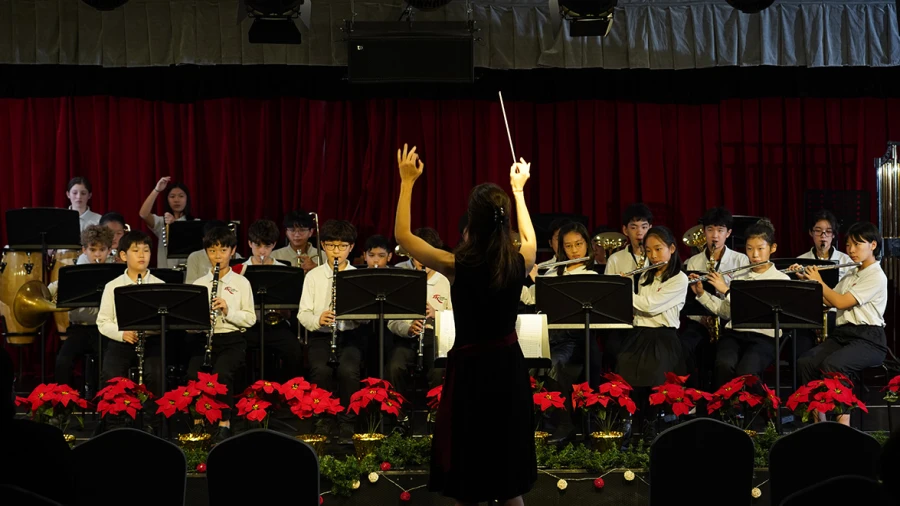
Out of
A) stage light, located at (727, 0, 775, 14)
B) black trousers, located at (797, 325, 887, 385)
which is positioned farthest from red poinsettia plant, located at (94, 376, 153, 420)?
stage light, located at (727, 0, 775, 14)

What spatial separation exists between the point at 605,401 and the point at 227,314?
2.63 m

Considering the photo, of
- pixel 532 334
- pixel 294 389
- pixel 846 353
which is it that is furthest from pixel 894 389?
pixel 294 389

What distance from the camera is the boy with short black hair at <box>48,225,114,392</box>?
23.9ft

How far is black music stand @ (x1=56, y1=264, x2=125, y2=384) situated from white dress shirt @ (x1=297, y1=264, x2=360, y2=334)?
1.27 m

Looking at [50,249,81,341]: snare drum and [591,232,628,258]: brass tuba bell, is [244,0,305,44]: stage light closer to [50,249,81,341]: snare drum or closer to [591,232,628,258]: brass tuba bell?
[50,249,81,341]: snare drum

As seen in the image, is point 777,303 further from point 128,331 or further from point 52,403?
point 52,403

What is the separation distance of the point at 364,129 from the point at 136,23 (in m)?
2.36

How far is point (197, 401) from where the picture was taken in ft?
17.9

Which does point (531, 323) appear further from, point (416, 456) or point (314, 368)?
point (314, 368)

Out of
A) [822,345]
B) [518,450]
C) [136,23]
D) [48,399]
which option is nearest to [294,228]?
[136,23]

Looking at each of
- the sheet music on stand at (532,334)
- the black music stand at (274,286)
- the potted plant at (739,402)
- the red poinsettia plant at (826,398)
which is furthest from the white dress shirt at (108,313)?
the red poinsettia plant at (826,398)

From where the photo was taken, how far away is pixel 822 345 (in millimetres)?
6930

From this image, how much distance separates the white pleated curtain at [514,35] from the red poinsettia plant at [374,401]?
438cm

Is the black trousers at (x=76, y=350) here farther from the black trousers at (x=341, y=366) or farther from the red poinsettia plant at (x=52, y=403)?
the red poinsettia plant at (x=52, y=403)
